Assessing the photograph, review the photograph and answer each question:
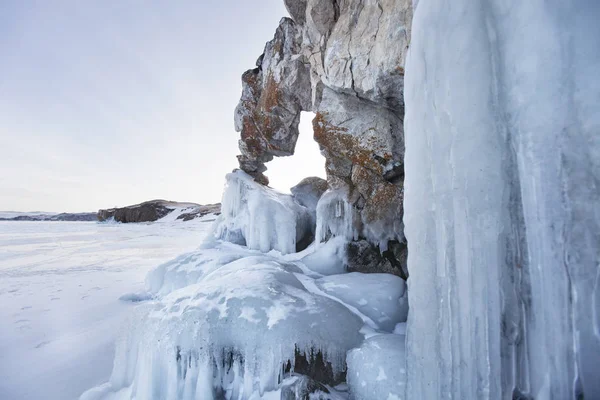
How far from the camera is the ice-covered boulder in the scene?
24.0 feet

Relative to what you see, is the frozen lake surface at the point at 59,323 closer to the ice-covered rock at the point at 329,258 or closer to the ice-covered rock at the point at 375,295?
the ice-covered rock at the point at 375,295

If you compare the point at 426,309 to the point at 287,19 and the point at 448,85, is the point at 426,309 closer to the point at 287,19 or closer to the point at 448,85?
the point at 448,85

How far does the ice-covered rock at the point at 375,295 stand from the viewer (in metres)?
3.54

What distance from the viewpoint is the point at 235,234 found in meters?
8.59

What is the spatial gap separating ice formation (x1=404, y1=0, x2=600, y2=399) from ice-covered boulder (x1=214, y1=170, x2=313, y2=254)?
5.58 m

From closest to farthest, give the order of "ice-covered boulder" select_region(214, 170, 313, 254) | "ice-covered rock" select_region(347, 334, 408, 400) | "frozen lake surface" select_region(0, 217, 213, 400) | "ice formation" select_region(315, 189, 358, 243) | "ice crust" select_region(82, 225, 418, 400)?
"ice-covered rock" select_region(347, 334, 408, 400), "ice crust" select_region(82, 225, 418, 400), "frozen lake surface" select_region(0, 217, 213, 400), "ice formation" select_region(315, 189, 358, 243), "ice-covered boulder" select_region(214, 170, 313, 254)

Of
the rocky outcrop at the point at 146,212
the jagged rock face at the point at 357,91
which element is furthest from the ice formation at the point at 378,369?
the rocky outcrop at the point at 146,212

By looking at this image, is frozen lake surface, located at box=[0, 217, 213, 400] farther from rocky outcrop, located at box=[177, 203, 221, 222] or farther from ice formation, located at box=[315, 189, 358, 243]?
rocky outcrop, located at box=[177, 203, 221, 222]

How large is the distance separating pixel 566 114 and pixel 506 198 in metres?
0.47

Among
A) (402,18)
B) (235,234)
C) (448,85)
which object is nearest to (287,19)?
(402,18)

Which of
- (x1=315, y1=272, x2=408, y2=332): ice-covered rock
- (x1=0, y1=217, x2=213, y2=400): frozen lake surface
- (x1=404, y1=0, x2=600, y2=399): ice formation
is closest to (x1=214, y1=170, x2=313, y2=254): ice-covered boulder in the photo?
(x1=0, y1=217, x2=213, y2=400): frozen lake surface

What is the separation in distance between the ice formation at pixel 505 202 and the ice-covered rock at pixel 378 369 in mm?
477

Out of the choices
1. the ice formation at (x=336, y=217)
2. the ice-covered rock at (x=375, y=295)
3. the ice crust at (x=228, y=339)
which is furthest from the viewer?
the ice formation at (x=336, y=217)

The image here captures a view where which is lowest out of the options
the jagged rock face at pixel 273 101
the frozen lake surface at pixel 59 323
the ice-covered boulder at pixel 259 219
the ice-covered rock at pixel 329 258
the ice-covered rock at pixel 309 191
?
the frozen lake surface at pixel 59 323
